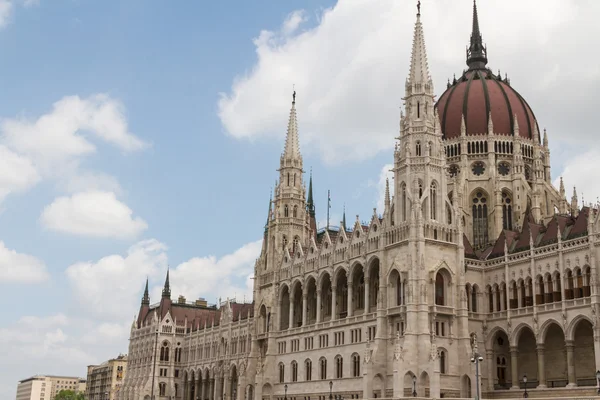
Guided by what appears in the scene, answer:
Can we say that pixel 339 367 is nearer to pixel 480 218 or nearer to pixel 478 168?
pixel 480 218

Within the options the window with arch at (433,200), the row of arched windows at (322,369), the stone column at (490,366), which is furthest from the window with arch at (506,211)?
the row of arched windows at (322,369)

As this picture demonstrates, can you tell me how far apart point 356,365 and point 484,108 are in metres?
37.5

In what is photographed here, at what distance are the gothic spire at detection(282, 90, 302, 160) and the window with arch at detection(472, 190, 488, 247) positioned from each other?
26.9 m

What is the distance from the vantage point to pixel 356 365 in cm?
7981

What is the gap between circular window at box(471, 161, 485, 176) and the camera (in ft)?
309

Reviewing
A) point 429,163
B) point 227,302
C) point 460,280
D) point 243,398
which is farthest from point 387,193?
point 227,302

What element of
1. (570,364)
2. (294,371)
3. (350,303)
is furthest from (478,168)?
(570,364)

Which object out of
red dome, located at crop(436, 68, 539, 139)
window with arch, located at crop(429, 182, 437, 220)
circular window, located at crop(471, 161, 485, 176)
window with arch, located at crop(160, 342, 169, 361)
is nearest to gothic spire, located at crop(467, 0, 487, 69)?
red dome, located at crop(436, 68, 539, 139)

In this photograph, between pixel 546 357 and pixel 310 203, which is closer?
pixel 546 357

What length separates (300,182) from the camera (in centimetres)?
10744

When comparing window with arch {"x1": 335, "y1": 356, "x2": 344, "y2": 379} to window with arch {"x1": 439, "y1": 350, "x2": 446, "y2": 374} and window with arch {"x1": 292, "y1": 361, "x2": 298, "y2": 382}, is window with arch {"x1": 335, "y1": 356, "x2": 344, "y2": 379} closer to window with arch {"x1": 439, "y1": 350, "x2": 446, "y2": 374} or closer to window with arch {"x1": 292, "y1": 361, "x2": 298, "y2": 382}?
window with arch {"x1": 292, "y1": 361, "x2": 298, "y2": 382}

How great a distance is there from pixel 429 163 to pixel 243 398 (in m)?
41.3

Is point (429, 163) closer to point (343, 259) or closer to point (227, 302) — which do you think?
point (343, 259)

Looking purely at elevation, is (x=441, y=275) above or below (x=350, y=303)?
above
